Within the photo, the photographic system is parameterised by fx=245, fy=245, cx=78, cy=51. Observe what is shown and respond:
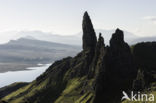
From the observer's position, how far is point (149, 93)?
534 feet

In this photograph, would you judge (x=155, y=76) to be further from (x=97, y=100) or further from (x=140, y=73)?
(x=97, y=100)

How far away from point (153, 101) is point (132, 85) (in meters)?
44.9

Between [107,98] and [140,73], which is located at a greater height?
[140,73]

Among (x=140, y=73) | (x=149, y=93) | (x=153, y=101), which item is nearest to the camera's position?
(x=153, y=101)

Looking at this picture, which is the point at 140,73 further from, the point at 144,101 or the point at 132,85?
the point at 144,101

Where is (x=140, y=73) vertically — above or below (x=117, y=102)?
above

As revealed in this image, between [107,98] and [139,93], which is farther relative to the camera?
[107,98]

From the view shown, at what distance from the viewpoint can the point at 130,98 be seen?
561 ft

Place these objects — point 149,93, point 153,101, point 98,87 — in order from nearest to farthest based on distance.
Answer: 1. point 153,101
2. point 149,93
3. point 98,87

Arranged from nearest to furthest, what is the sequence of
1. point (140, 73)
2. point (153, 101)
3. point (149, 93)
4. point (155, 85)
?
point (153, 101), point (149, 93), point (155, 85), point (140, 73)

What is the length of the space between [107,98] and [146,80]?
33251 mm

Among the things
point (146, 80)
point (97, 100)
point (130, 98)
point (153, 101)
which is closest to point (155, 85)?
point (146, 80)

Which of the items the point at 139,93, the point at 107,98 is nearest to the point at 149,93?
the point at 139,93

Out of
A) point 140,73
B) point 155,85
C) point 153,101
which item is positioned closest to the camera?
point 153,101
